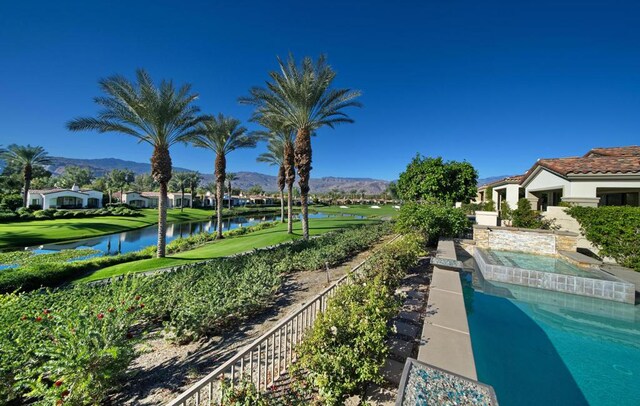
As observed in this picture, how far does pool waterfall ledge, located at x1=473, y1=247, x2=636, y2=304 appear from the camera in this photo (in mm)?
6605

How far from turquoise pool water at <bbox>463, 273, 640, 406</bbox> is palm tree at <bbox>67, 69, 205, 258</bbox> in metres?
14.1

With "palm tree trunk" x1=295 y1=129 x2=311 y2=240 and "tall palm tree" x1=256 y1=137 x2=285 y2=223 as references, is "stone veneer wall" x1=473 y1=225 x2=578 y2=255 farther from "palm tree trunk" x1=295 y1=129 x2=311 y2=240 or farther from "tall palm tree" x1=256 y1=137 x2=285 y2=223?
"tall palm tree" x1=256 y1=137 x2=285 y2=223

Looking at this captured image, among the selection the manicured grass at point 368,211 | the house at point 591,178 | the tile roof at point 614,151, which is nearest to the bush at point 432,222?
the house at point 591,178

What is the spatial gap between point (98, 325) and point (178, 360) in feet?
4.21

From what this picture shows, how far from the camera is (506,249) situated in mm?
11438

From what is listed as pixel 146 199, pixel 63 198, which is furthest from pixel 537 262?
pixel 146 199

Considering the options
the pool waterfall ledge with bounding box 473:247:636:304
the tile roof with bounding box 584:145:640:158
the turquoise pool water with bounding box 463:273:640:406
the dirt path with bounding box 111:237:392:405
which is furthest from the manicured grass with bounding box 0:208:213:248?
the tile roof with bounding box 584:145:640:158

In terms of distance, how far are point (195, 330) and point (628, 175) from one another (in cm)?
1704

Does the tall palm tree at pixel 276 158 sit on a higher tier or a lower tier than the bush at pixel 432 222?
higher

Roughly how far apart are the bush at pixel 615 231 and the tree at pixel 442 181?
818 cm

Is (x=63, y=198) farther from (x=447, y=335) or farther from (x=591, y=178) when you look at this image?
(x=591, y=178)

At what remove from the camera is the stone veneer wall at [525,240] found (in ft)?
33.6

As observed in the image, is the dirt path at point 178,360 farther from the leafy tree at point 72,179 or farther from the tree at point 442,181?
the leafy tree at point 72,179

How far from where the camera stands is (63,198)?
149 feet
